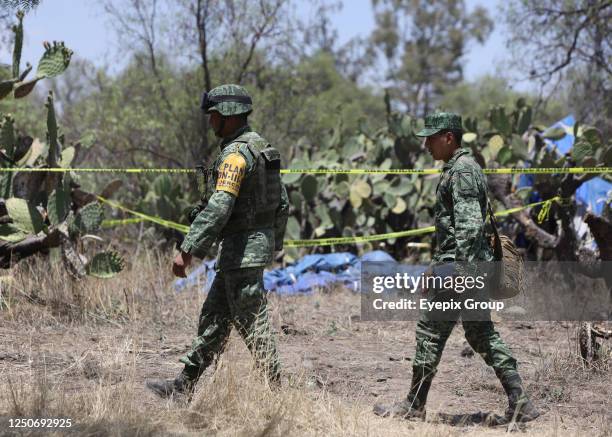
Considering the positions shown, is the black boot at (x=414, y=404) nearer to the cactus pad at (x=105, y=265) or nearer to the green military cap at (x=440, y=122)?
the green military cap at (x=440, y=122)

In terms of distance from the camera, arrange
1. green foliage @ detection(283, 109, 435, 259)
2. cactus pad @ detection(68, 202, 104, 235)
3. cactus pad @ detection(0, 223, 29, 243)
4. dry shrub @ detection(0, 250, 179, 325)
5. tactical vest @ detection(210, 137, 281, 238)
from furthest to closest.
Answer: green foliage @ detection(283, 109, 435, 259) → cactus pad @ detection(68, 202, 104, 235) → cactus pad @ detection(0, 223, 29, 243) → dry shrub @ detection(0, 250, 179, 325) → tactical vest @ detection(210, 137, 281, 238)

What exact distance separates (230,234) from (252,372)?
77 cm

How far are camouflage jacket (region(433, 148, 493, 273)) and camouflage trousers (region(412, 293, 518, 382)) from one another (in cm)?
27

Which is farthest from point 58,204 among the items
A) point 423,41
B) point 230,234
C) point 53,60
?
point 423,41

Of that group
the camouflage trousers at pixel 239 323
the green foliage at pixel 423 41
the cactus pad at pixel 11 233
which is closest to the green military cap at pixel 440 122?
the camouflage trousers at pixel 239 323

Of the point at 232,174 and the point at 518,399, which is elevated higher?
the point at 232,174

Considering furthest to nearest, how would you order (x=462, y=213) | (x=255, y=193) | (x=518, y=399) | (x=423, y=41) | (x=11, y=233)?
(x=423, y=41) → (x=11, y=233) → (x=255, y=193) → (x=518, y=399) → (x=462, y=213)

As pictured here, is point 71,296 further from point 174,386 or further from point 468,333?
point 468,333

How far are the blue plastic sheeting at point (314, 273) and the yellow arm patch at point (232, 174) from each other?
412cm

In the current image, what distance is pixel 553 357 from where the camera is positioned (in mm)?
5750

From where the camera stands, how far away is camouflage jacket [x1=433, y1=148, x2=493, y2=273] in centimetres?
437

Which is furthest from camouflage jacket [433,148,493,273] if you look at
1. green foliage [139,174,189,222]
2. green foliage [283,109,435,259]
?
green foliage [139,174,189,222]

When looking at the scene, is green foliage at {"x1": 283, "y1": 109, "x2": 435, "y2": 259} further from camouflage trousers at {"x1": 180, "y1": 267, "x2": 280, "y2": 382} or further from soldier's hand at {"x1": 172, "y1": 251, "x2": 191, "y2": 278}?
soldier's hand at {"x1": 172, "y1": 251, "x2": 191, "y2": 278}

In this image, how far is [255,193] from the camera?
4633mm
